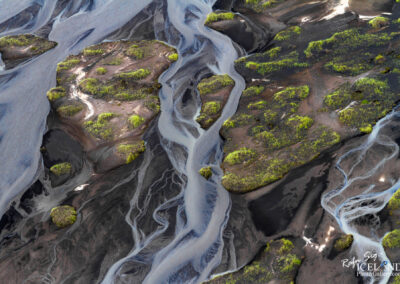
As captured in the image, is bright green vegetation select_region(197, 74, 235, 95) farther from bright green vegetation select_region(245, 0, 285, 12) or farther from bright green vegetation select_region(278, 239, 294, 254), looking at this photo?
bright green vegetation select_region(278, 239, 294, 254)

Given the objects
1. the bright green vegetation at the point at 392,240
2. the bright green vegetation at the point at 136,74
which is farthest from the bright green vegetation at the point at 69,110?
the bright green vegetation at the point at 392,240

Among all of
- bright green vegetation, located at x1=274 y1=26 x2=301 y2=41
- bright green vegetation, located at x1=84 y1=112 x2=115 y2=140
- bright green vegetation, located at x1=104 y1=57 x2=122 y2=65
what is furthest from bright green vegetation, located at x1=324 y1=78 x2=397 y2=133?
bright green vegetation, located at x1=104 y1=57 x2=122 y2=65

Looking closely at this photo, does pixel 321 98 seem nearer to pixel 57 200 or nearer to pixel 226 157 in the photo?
pixel 226 157

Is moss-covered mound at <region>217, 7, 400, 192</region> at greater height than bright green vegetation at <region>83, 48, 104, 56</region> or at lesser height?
lesser

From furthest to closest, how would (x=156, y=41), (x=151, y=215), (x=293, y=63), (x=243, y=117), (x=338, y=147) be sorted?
(x=156, y=41) < (x=293, y=63) < (x=243, y=117) < (x=338, y=147) < (x=151, y=215)

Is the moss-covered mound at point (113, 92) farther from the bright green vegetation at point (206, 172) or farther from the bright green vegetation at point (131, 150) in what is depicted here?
the bright green vegetation at point (206, 172)

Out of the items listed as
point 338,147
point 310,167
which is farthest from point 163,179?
point 338,147
